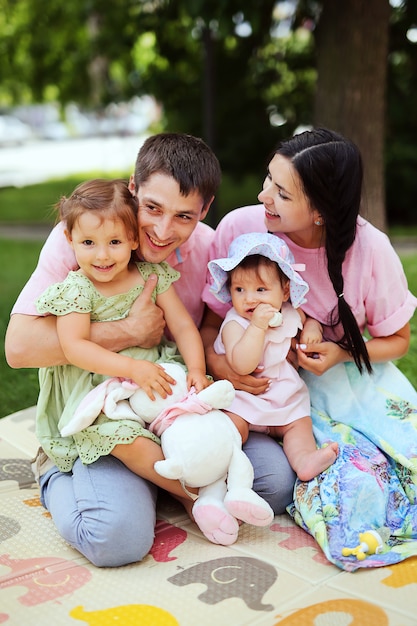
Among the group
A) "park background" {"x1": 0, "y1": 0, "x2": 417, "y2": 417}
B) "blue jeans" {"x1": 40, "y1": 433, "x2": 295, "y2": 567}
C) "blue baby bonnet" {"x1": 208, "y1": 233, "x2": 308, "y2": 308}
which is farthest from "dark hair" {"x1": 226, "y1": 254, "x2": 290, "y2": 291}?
"park background" {"x1": 0, "y1": 0, "x2": 417, "y2": 417}

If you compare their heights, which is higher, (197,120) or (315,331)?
(197,120)

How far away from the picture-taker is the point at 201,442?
7.49 ft

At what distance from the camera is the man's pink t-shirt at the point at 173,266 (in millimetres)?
2492

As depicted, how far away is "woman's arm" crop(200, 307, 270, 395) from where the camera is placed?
2516mm

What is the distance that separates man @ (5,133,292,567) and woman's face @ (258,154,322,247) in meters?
0.19

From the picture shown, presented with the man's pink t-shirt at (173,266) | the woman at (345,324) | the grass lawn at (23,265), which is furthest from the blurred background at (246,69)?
the woman at (345,324)

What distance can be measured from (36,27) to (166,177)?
878cm

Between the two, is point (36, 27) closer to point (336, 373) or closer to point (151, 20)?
point (151, 20)

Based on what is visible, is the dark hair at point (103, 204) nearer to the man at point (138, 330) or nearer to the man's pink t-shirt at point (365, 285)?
the man at point (138, 330)

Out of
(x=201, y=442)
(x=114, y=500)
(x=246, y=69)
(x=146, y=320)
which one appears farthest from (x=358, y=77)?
(x=114, y=500)

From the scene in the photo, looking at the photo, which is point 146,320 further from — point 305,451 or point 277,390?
point 305,451

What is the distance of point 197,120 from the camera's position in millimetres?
8906

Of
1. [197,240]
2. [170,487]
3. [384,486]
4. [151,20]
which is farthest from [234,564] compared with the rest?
[151,20]

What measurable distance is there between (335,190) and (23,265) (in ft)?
16.5
